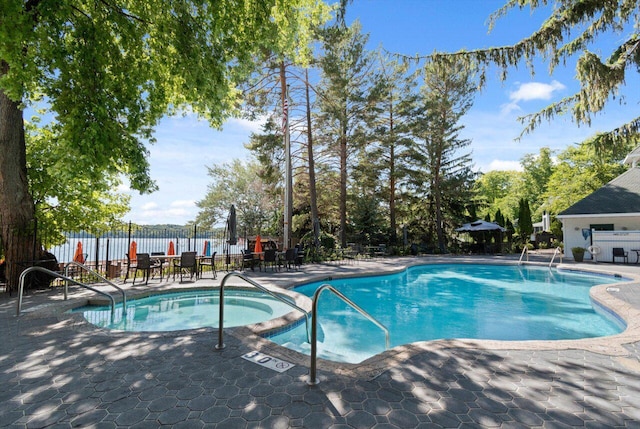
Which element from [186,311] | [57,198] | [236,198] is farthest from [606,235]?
[236,198]

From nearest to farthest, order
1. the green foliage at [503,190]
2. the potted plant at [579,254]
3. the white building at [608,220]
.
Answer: the white building at [608,220]
the potted plant at [579,254]
the green foliage at [503,190]

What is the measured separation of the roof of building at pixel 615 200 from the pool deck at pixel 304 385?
50.1 ft

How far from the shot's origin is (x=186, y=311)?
7066 mm

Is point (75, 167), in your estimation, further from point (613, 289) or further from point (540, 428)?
point (613, 289)

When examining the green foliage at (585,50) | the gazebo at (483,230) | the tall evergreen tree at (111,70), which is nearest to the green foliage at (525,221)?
the gazebo at (483,230)

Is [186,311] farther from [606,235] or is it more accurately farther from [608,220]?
[608,220]

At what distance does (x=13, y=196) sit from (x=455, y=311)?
440 inches

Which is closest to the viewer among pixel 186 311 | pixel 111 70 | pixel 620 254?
pixel 111 70

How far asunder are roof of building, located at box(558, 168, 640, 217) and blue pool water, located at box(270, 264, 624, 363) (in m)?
5.68

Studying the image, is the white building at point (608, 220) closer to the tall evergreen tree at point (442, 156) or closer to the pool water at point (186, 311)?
the tall evergreen tree at point (442, 156)

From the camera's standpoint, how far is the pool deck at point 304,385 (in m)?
2.25

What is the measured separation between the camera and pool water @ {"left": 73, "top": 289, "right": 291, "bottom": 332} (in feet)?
19.8

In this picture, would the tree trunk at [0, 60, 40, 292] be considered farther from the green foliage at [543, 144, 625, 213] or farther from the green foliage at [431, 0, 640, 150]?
the green foliage at [543, 144, 625, 213]

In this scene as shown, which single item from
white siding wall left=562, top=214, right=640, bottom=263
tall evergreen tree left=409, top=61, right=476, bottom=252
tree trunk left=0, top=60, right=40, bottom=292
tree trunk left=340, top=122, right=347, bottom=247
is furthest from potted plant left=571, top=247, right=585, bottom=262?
tree trunk left=0, top=60, right=40, bottom=292
